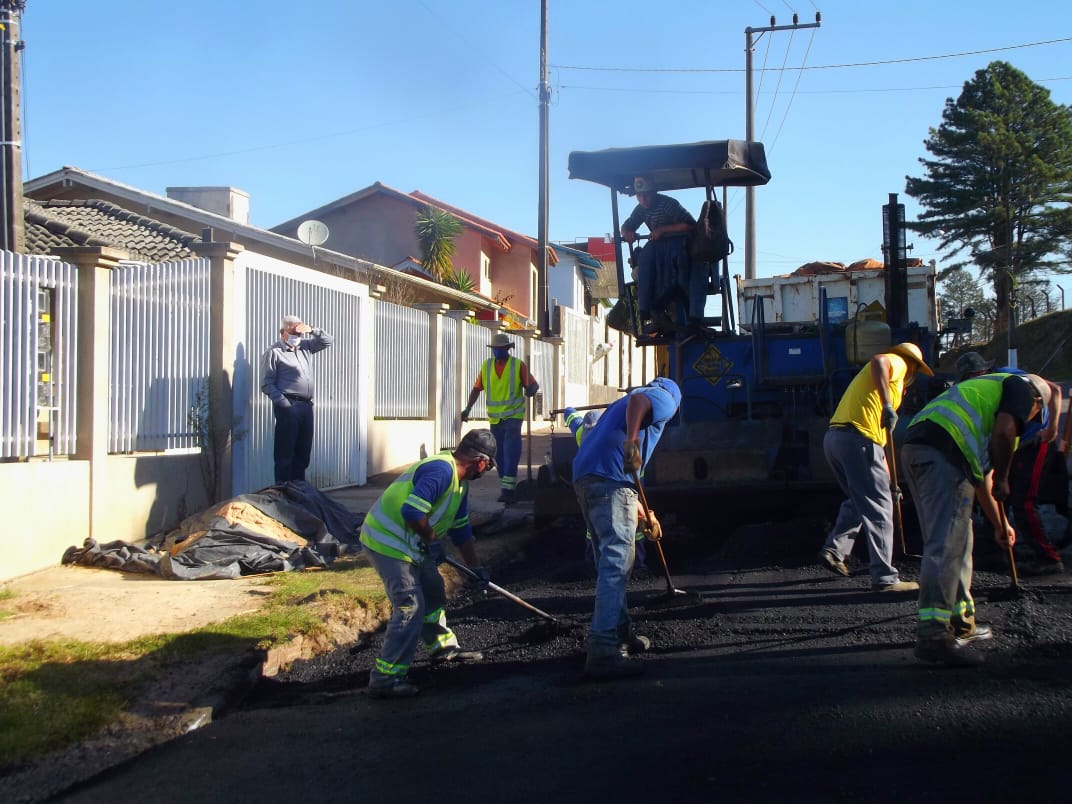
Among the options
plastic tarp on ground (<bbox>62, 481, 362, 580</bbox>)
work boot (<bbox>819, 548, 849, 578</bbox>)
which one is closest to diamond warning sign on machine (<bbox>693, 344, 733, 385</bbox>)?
work boot (<bbox>819, 548, 849, 578</bbox>)

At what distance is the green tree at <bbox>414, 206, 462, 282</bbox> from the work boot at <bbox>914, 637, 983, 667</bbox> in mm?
24886

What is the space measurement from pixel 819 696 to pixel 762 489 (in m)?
3.60

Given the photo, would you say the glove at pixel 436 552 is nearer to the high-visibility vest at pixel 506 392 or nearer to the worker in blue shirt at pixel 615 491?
the worker in blue shirt at pixel 615 491

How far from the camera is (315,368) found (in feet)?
36.2

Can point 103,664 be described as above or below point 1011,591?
below

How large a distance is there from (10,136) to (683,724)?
9.32 meters

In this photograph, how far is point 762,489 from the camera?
310 inches

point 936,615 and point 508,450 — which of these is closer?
point 936,615

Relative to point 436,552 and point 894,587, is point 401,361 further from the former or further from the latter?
point 436,552

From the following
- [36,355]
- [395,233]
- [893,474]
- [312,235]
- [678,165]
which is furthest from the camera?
[395,233]

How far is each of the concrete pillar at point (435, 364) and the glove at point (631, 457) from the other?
32.3 feet

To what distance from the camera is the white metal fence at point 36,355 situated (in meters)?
7.08

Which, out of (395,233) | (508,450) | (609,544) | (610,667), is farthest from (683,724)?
(395,233)

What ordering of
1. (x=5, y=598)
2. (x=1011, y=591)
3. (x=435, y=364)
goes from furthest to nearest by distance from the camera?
(x=435, y=364)
(x=5, y=598)
(x=1011, y=591)
